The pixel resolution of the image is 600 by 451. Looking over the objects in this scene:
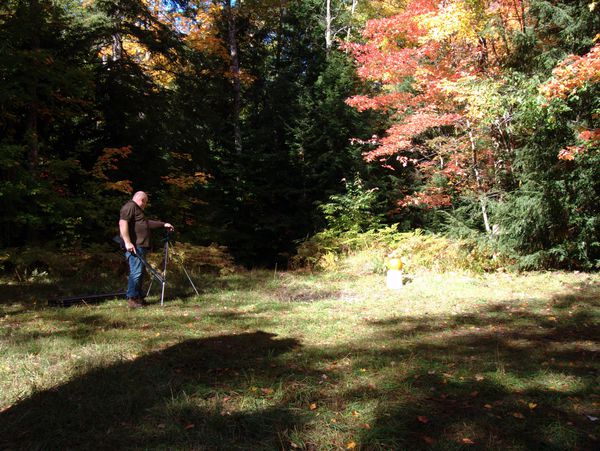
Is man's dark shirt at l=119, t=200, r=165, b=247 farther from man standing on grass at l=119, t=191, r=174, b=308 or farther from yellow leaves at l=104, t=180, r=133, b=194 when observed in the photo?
yellow leaves at l=104, t=180, r=133, b=194

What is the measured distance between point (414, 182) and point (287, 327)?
1140 centimetres

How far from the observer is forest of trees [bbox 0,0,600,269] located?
29.7 ft

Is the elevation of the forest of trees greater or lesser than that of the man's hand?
greater

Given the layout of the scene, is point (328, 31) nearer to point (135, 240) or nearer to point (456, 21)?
point (456, 21)

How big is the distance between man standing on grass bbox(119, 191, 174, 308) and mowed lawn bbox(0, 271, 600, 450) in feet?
1.22

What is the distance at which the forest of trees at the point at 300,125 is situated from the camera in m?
9.04

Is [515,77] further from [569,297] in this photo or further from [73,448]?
[73,448]

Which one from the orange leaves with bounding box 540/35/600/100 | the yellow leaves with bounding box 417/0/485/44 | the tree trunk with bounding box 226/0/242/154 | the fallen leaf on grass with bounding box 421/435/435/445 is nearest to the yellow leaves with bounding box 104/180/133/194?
the tree trunk with bounding box 226/0/242/154

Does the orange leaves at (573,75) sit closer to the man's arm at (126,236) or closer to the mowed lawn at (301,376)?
the mowed lawn at (301,376)

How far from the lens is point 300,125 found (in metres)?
15.6

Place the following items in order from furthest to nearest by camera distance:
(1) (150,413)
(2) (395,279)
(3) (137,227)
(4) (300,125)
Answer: (4) (300,125) → (2) (395,279) → (3) (137,227) → (1) (150,413)

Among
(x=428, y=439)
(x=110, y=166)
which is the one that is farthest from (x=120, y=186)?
(x=428, y=439)

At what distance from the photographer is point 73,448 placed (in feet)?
8.23

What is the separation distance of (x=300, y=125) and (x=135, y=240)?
10144 millimetres
